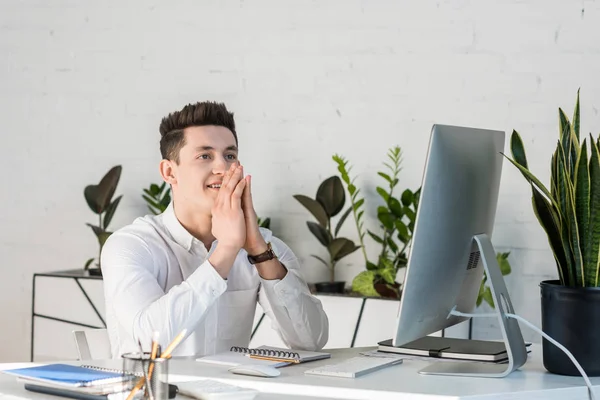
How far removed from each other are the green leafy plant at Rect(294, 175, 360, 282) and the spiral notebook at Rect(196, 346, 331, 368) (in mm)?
1533

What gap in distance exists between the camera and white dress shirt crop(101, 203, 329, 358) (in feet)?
6.96

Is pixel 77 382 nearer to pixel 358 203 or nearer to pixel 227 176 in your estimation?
pixel 227 176

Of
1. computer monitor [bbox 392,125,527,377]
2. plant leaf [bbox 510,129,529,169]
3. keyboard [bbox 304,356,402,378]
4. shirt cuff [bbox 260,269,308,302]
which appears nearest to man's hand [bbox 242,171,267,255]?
shirt cuff [bbox 260,269,308,302]

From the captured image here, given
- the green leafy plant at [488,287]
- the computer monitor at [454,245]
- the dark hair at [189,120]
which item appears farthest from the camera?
the green leafy plant at [488,287]

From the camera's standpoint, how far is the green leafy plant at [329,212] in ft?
11.5

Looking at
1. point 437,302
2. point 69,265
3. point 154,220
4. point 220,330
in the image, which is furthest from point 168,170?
point 69,265

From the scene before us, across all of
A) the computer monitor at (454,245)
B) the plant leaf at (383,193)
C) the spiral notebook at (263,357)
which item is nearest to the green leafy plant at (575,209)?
the computer monitor at (454,245)

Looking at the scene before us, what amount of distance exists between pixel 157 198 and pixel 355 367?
2.26 m

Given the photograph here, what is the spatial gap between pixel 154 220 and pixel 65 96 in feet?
6.47

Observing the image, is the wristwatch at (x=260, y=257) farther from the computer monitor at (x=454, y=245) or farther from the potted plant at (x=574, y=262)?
the potted plant at (x=574, y=262)

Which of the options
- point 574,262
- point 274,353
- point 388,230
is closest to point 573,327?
point 574,262

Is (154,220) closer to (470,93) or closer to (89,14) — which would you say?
(470,93)

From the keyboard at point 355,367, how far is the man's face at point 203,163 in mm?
698

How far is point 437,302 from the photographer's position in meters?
1.80
